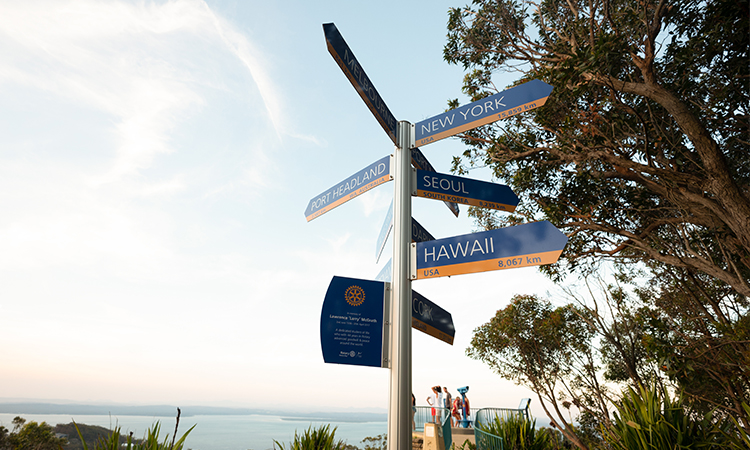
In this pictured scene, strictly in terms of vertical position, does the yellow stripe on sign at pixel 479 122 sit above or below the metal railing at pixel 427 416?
above

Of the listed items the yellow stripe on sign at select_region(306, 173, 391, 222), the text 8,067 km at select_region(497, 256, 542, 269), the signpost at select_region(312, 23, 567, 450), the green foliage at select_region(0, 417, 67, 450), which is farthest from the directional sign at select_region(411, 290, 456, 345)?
the green foliage at select_region(0, 417, 67, 450)

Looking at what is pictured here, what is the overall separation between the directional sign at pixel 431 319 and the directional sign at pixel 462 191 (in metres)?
0.89

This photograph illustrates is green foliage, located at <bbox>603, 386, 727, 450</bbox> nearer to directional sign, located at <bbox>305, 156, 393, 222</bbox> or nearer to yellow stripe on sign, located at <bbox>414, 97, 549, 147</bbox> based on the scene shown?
yellow stripe on sign, located at <bbox>414, 97, 549, 147</bbox>

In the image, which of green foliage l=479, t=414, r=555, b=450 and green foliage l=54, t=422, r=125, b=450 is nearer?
green foliage l=54, t=422, r=125, b=450

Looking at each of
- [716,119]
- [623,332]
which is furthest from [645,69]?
[623,332]

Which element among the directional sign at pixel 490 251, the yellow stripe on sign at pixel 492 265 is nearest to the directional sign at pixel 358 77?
the directional sign at pixel 490 251

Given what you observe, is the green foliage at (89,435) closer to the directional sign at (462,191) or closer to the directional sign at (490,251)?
the directional sign at (490,251)

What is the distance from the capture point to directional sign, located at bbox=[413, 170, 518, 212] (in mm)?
3613

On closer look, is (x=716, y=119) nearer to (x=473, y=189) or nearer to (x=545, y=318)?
(x=473, y=189)

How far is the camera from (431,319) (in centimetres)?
355

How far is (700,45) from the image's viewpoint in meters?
6.86

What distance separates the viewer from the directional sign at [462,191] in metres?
3.61

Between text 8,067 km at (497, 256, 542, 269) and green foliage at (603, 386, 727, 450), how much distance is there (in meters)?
2.04

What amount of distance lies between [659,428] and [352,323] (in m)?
2.86
